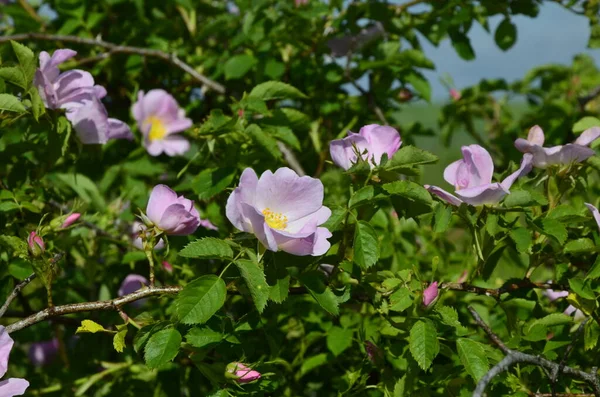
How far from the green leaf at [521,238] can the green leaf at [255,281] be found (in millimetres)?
380

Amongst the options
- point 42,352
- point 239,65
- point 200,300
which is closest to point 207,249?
point 200,300

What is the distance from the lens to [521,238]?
43.2 inches

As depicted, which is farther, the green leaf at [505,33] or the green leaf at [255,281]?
the green leaf at [505,33]

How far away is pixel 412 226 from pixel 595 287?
2.42 feet

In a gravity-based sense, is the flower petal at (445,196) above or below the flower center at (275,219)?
above

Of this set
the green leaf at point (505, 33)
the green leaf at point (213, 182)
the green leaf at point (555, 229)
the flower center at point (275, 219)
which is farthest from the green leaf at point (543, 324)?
the green leaf at point (505, 33)

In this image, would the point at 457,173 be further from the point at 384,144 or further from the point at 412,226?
the point at 412,226

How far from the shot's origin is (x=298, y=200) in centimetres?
108

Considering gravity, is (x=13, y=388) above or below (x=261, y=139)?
below

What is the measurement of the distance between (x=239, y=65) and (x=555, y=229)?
99cm

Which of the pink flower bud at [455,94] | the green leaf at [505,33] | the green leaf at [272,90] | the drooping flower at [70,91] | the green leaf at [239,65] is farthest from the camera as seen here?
the pink flower bud at [455,94]

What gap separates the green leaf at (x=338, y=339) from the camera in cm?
140

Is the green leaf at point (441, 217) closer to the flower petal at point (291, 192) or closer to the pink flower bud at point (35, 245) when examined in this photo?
the flower petal at point (291, 192)

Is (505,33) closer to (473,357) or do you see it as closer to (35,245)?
(473,357)
